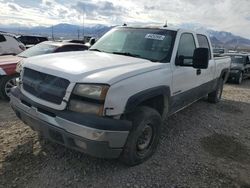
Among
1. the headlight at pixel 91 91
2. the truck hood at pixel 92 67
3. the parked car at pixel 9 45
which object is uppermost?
the truck hood at pixel 92 67

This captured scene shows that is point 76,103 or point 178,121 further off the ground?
point 76,103

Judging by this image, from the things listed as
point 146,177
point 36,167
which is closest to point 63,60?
point 36,167

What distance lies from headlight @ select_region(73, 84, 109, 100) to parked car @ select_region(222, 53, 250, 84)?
12077 mm

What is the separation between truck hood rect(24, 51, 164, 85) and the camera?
10.6 ft

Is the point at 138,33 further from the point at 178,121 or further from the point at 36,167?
the point at 36,167

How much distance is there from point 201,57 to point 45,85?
2.22 m

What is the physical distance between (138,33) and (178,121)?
210 centimetres

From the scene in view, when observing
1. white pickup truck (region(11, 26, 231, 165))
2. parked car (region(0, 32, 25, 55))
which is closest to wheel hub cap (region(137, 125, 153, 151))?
white pickup truck (region(11, 26, 231, 165))

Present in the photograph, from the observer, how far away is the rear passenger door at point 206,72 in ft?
18.6

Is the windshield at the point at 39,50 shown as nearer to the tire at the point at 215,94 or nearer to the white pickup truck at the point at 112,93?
the white pickup truck at the point at 112,93

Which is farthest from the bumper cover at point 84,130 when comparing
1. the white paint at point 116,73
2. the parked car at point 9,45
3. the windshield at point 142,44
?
the parked car at point 9,45

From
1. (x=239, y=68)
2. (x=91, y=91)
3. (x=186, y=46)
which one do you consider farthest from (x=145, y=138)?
(x=239, y=68)

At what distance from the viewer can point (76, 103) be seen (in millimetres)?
3188

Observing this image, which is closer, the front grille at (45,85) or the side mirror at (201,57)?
the front grille at (45,85)
